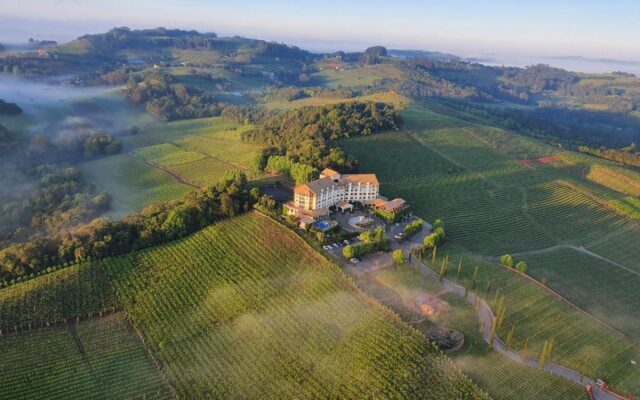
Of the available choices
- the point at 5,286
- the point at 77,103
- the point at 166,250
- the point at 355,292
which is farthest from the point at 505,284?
the point at 77,103

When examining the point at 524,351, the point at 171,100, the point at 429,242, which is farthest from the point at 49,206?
the point at 171,100

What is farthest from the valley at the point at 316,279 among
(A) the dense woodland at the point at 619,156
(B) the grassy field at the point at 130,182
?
(A) the dense woodland at the point at 619,156

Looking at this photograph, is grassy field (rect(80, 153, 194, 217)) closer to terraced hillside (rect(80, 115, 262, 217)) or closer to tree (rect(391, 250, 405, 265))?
terraced hillside (rect(80, 115, 262, 217))

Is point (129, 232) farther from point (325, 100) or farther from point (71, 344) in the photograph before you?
point (325, 100)

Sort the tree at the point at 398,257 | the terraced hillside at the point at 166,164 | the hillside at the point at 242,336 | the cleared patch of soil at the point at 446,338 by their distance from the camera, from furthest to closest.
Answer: the terraced hillside at the point at 166,164
the tree at the point at 398,257
the cleared patch of soil at the point at 446,338
the hillside at the point at 242,336

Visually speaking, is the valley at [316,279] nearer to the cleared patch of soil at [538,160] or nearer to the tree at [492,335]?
the tree at [492,335]

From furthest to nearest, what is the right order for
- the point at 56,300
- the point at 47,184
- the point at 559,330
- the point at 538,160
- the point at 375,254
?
1. the point at 538,160
2. the point at 47,184
3. the point at 375,254
4. the point at 56,300
5. the point at 559,330

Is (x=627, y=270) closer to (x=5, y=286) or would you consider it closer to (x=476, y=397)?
(x=476, y=397)
